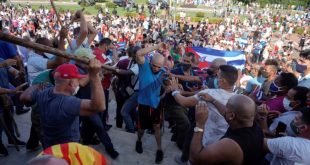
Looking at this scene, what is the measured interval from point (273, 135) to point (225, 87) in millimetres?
792

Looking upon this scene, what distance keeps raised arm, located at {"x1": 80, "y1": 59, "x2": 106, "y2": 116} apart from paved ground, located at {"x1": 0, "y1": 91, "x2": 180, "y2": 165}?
8.07ft

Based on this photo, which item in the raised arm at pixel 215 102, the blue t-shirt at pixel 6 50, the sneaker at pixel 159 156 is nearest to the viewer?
the raised arm at pixel 215 102

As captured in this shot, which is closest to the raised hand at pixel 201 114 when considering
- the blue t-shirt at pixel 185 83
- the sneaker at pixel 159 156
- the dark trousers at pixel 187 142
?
the dark trousers at pixel 187 142

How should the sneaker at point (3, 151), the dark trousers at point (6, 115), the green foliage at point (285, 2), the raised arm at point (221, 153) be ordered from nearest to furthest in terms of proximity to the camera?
the raised arm at point (221, 153) → the dark trousers at point (6, 115) → the sneaker at point (3, 151) → the green foliage at point (285, 2)

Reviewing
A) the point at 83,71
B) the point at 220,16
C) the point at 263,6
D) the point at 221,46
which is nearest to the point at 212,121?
the point at 83,71

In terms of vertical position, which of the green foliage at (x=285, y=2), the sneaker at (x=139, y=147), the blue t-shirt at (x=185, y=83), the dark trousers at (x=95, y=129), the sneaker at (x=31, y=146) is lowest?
the green foliage at (x=285, y=2)

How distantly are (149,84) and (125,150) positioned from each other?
4.30 feet

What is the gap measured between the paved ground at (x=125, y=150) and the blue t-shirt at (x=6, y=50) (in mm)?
1381

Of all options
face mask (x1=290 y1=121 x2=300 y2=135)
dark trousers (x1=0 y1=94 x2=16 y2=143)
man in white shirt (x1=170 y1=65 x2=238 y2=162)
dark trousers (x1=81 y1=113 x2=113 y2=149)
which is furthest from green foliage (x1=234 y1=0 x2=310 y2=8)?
face mask (x1=290 y1=121 x2=300 y2=135)

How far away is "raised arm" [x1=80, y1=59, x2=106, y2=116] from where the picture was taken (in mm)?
2850

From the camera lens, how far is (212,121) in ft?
12.5

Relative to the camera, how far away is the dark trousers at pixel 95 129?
202 inches

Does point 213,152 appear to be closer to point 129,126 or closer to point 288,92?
point 288,92

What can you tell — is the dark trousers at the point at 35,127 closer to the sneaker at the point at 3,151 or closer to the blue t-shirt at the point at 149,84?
the sneaker at the point at 3,151
